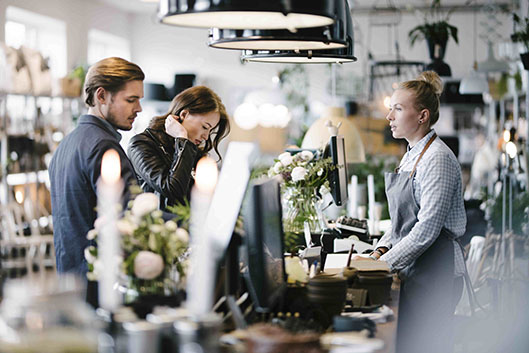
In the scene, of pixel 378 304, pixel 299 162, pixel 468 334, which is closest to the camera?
pixel 378 304

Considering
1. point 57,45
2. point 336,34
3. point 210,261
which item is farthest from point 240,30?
point 57,45

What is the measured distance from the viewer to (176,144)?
135 inches

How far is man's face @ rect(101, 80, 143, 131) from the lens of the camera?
2883mm

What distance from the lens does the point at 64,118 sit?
385 inches

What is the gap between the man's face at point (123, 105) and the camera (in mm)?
2883

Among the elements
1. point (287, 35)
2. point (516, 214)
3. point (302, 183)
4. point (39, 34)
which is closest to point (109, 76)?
point (287, 35)

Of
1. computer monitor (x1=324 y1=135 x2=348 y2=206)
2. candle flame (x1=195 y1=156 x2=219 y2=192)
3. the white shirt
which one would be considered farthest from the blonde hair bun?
candle flame (x1=195 y1=156 x2=219 y2=192)

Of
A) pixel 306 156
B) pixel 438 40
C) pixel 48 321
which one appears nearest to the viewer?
pixel 48 321

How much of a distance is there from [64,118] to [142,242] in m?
8.32

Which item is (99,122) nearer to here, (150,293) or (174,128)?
(174,128)

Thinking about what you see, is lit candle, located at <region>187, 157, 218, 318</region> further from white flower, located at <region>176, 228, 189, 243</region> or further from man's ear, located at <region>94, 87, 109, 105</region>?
man's ear, located at <region>94, 87, 109, 105</region>

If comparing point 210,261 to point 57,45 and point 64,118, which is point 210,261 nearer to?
point 64,118

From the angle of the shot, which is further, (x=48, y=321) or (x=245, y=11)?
(x=245, y=11)

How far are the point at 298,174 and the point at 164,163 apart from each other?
0.65 metres
